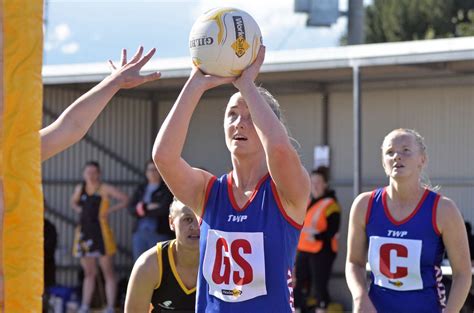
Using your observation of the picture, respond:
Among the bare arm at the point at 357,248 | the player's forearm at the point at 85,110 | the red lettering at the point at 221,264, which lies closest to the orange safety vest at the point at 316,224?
the bare arm at the point at 357,248

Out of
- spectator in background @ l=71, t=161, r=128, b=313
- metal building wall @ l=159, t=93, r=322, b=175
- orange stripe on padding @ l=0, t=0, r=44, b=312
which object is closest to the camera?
orange stripe on padding @ l=0, t=0, r=44, b=312

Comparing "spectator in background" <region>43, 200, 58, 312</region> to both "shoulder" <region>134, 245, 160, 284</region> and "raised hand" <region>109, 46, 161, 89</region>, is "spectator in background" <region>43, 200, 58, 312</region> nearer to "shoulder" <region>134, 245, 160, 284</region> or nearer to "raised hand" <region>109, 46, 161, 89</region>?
"shoulder" <region>134, 245, 160, 284</region>

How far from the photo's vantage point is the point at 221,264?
4098 mm

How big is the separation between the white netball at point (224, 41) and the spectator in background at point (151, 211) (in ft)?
30.6

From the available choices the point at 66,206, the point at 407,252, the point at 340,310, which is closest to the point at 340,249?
the point at 340,310

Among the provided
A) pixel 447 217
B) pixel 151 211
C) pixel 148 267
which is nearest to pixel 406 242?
pixel 447 217

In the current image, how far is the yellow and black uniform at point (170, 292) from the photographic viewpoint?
5.01m

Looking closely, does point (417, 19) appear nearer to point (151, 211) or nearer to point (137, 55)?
point (151, 211)

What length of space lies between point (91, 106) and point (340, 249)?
424 inches

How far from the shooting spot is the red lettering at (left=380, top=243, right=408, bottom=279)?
5715mm

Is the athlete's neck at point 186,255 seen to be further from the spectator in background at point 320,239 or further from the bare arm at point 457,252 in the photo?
the spectator in background at point 320,239

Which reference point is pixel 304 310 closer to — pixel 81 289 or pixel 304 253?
pixel 304 253

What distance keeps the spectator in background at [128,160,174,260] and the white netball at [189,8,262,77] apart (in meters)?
9.34

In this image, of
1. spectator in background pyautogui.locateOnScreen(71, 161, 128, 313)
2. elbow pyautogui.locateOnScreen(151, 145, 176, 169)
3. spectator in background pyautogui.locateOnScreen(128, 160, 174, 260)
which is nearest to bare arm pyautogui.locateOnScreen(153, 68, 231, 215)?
elbow pyautogui.locateOnScreen(151, 145, 176, 169)
